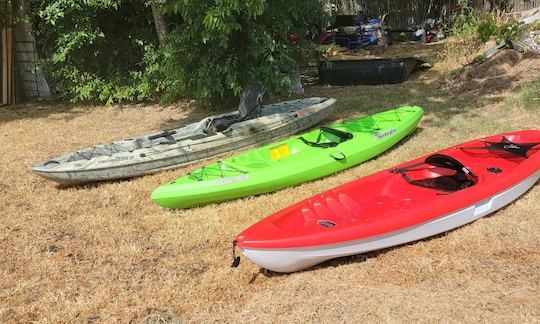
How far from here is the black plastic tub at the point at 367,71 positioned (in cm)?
958

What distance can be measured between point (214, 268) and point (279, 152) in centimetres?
213

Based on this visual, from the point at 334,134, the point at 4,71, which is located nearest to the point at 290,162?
the point at 334,134

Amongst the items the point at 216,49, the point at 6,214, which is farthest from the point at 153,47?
the point at 6,214

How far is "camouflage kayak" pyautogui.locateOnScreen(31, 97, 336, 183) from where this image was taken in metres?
5.51

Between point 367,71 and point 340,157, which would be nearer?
point 340,157

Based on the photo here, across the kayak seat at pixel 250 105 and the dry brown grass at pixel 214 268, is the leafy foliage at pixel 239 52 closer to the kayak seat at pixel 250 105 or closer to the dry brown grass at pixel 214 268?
the kayak seat at pixel 250 105

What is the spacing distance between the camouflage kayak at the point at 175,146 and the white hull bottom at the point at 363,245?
8.99ft

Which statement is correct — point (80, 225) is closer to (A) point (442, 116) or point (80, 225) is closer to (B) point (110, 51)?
(A) point (442, 116)

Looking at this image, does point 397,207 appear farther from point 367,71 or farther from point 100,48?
point 100,48

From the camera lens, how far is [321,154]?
17.4 ft

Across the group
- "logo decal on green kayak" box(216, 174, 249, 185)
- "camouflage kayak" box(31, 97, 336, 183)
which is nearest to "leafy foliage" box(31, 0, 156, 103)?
"camouflage kayak" box(31, 97, 336, 183)

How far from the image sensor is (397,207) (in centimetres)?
393

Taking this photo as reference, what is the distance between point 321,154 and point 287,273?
1957 mm

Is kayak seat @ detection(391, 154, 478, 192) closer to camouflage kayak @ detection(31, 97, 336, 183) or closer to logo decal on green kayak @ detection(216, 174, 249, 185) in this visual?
logo decal on green kayak @ detection(216, 174, 249, 185)
